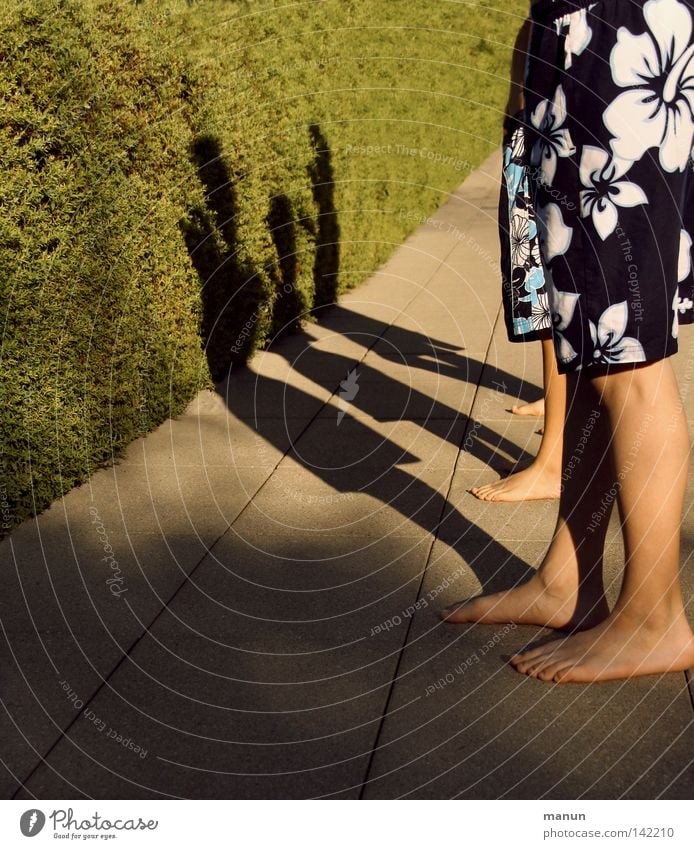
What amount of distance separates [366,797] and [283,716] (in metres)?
0.40

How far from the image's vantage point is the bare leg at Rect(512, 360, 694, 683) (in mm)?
2516

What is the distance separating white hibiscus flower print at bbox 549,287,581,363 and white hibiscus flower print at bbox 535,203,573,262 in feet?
0.32

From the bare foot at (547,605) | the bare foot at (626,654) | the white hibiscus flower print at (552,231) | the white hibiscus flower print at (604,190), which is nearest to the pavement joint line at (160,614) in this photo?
the bare foot at (547,605)

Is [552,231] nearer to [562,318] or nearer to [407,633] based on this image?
[562,318]

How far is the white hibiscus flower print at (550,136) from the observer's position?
7.89ft

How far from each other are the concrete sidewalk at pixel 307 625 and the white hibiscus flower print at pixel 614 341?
0.86 meters

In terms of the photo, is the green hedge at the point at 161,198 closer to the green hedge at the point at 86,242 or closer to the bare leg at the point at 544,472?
the green hedge at the point at 86,242

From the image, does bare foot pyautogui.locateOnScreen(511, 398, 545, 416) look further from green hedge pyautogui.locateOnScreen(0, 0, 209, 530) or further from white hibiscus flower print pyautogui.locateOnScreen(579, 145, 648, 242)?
white hibiscus flower print pyautogui.locateOnScreen(579, 145, 648, 242)

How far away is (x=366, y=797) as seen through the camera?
2336mm

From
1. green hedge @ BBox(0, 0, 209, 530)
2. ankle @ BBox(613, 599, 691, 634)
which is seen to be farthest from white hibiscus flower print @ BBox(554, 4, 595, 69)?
green hedge @ BBox(0, 0, 209, 530)

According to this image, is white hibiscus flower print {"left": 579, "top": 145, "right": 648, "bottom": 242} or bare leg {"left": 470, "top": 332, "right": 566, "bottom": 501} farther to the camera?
bare leg {"left": 470, "top": 332, "right": 566, "bottom": 501}

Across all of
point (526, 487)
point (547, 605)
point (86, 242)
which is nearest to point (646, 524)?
point (547, 605)

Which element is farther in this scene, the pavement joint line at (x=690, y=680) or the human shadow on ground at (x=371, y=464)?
the human shadow on ground at (x=371, y=464)
